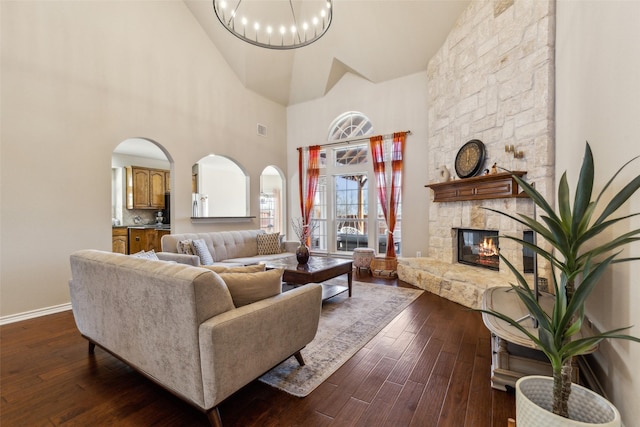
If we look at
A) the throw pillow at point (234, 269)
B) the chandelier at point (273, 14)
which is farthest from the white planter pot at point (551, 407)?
the chandelier at point (273, 14)

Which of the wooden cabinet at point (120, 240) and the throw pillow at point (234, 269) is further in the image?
the wooden cabinet at point (120, 240)

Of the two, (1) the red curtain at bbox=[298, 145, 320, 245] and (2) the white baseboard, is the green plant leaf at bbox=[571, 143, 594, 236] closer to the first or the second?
(2) the white baseboard

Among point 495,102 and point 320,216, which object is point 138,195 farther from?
point 495,102

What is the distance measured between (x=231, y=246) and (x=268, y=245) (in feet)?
2.22

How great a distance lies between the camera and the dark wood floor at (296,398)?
1645mm

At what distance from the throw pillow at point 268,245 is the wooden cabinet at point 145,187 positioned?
3.91 metres

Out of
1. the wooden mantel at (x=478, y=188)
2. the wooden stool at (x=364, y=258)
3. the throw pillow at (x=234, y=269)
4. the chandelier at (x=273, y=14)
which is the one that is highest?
the chandelier at (x=273, y=14)

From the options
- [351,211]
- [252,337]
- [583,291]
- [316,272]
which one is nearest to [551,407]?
[583,291]

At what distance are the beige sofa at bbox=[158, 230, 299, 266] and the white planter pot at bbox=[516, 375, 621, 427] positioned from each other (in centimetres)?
375

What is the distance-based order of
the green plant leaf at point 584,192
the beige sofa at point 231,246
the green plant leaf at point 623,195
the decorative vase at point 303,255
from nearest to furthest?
1. the green plant leaf at point 623,195
2. the green plant leaf at point 584,192
3. the decorative vase at point 303,255
4. the beige sofa at point 231,246

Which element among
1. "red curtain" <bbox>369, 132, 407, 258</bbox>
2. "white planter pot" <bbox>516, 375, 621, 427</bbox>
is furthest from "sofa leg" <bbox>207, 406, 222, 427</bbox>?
"red curtain" <bbox>369, 132, 407, 258</bbox>

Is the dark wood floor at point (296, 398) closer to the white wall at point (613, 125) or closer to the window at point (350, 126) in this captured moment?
the white wall at point (613, 125)

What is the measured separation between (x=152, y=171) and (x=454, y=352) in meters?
7.83

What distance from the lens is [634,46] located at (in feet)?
4.47
